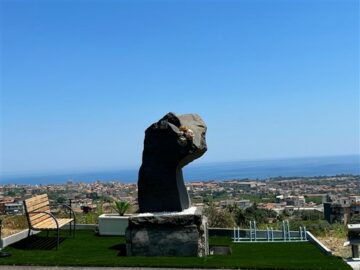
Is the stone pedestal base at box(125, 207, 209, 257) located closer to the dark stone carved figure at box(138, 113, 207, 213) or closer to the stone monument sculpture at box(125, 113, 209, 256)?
the stone monument sculpture at box(125, 113, 209, 256)

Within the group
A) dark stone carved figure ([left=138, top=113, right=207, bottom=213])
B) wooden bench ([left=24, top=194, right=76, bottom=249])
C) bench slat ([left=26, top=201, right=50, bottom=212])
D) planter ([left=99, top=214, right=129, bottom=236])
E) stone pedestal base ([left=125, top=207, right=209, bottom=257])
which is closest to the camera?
stone pedestal base ([left=125, top=207, right=209, bottom=257])

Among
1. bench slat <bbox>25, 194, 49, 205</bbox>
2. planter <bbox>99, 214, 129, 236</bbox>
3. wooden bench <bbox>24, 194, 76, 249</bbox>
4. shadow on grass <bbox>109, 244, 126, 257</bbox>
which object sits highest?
bench slat <bbox>25, 194, 49, 205</bbox>

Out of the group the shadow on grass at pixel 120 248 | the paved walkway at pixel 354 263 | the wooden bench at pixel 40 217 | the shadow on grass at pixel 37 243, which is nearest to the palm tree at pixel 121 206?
the shadow on grass at pixel 37 243

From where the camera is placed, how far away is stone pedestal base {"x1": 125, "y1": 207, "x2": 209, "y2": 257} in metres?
8.42

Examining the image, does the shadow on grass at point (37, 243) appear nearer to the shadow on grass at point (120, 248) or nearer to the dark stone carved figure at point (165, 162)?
the shadow on grass at point (120, 248)

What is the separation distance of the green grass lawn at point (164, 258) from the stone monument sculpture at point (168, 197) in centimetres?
38

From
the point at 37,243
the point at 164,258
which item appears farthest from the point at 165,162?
the point at 37,243

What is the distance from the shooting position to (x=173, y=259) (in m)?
7.98

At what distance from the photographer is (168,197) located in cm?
898

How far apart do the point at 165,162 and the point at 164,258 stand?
5.95 feet

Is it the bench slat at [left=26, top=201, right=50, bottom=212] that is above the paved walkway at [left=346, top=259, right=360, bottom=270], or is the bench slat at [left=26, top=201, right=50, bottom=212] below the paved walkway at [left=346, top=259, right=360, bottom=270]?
above

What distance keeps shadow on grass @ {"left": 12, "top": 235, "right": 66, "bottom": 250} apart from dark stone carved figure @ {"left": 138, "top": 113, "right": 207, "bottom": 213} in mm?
2293

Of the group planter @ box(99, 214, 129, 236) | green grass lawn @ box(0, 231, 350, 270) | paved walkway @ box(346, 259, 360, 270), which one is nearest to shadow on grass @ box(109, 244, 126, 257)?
green grass lawn @ box(0, 231, 350, 270)

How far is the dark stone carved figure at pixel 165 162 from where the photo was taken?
8.84 m
